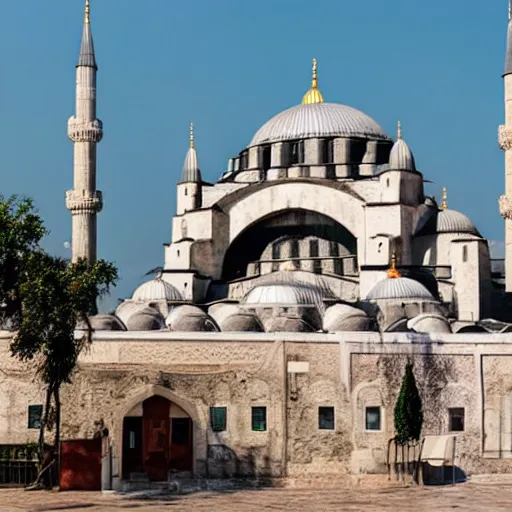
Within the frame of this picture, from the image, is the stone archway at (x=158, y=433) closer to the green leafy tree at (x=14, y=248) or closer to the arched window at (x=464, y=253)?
the green leafy tree at (x=14, y=248)

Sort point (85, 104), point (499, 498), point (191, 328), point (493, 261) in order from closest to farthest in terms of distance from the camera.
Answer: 1. point (499, 498)
2. point (191, 328)
3. point (85, 104)
4. point (493, 261)

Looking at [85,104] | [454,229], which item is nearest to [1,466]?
[85,104]

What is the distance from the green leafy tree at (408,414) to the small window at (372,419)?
28 cm

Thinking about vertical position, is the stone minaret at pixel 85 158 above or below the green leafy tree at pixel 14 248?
above

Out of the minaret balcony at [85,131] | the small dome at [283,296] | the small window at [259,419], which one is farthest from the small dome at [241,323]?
the minaret balcony at [85,131]

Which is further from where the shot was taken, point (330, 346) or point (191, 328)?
point (191, 328)

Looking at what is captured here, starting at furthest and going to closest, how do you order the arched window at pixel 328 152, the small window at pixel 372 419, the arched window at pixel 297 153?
1. the arched window at pixel 297 153
2. the arched window at pixel 328 152
3. the small window at pixel 372 419

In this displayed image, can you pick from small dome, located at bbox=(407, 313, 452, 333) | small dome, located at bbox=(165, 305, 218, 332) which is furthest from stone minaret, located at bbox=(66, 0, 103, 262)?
small dome, located at bbox=(407, 313, 452, 333)

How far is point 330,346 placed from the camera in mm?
17688

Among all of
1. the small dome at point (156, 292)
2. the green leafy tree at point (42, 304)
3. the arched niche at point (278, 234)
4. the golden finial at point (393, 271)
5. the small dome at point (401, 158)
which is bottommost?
the green leafy tree at point (42, 304)

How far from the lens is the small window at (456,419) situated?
1780 centimetres

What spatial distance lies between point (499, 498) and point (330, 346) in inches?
122

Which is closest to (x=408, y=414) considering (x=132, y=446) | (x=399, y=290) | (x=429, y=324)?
(x=132, y=446)

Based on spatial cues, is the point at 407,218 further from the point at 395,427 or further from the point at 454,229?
the point at 395,427
